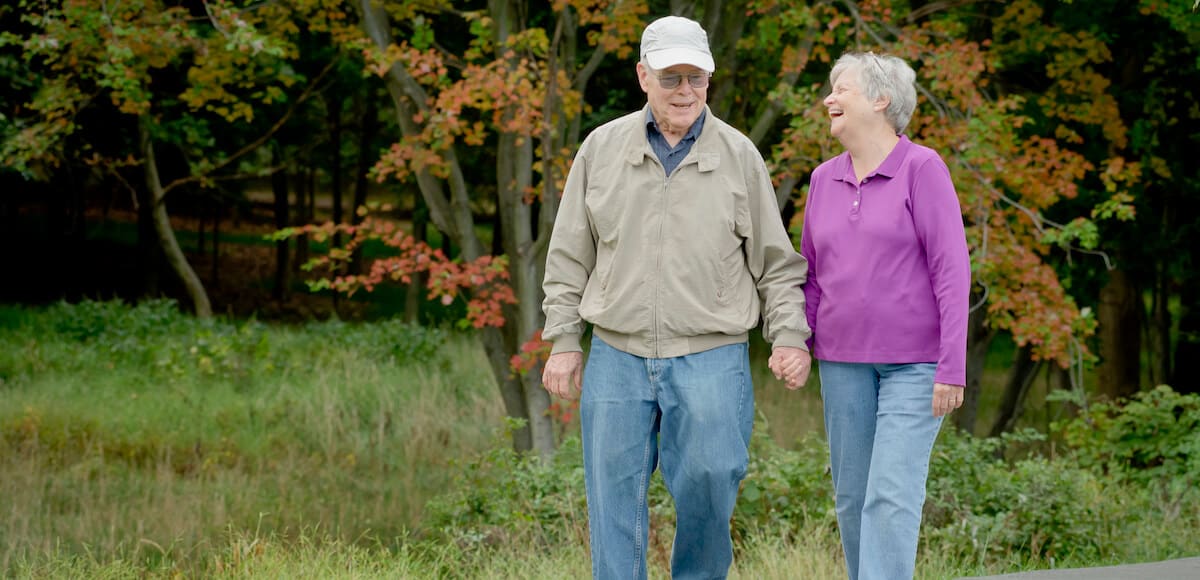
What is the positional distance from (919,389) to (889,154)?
0.67 meters

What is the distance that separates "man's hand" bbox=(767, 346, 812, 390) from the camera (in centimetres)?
346

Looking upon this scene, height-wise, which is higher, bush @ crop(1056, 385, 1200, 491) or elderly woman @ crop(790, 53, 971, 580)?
elderly woman @ crop(790, 53, 971, 580)

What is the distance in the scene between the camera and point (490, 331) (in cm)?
925

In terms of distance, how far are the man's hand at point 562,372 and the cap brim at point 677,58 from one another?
2.85ft

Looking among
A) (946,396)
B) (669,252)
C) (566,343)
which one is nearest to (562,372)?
(566,343)

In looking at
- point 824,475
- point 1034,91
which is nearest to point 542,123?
point 824,475

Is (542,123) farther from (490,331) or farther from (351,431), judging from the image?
(351,431)

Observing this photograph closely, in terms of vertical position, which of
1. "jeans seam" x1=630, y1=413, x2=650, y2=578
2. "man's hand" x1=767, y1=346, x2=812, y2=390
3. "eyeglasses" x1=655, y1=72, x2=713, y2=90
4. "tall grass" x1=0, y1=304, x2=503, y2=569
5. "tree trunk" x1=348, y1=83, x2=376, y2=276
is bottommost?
"tall grass" x1=0, y1=304, x2=503, y2=569

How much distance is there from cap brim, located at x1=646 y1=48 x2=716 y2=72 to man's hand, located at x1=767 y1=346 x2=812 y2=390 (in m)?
0.83

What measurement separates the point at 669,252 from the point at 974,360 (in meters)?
9.31

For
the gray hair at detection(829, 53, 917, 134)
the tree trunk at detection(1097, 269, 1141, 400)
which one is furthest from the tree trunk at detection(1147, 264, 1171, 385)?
the gray hair at detection(829, 53, 917, 134)

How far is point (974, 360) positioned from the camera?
39.3 feet

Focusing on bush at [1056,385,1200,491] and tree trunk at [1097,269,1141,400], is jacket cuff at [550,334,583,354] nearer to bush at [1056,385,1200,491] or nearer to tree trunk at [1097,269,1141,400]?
bush at [1056,385,1200,491]

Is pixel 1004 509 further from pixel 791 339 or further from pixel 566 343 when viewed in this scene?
pixel 566 343
